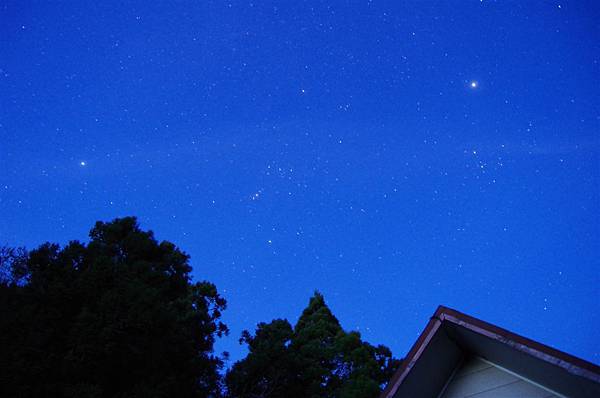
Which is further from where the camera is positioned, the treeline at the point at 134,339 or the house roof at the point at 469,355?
the treeline at the point at 134,339

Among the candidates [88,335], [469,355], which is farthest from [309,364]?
[469,355]

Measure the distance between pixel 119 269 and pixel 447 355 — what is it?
39.0ft

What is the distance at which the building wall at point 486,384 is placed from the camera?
161 inches

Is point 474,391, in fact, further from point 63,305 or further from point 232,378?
point 232,378

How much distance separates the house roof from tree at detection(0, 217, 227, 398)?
32.4ft

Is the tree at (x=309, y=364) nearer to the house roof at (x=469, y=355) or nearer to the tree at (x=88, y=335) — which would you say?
the tree at (x=88, y=335)

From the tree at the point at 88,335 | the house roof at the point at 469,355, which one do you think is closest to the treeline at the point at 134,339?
the tree at the point at 88,335

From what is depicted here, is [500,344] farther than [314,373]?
No

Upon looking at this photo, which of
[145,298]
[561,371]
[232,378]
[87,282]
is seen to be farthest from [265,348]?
[561,371]

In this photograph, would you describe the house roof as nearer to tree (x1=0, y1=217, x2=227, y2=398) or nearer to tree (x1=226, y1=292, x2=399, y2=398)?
tree (x1=0, y1=217, x2=227, y2=398)

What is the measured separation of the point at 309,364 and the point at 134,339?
9474 mm

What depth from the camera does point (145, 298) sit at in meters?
12.9

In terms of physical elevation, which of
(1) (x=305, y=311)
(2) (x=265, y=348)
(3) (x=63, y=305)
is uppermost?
(1) (x=305, y=311)

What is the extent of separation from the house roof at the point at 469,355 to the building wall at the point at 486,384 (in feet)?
0.22
